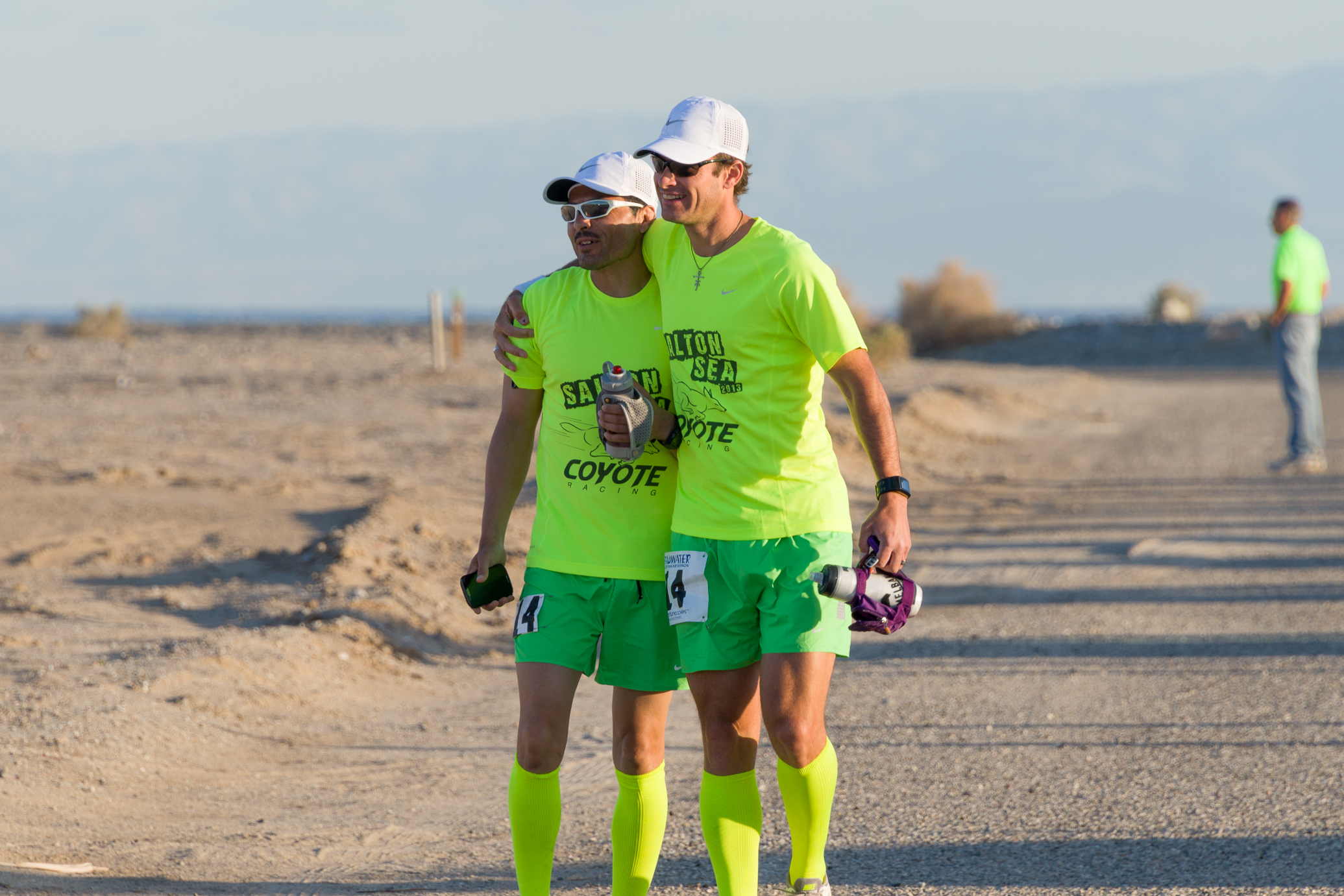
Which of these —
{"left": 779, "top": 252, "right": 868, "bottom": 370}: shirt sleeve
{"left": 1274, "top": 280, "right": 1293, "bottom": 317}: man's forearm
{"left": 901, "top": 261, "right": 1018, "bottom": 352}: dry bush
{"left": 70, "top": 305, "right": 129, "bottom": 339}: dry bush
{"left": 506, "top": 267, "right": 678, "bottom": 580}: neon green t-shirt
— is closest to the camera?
{"left": 779, "top": 252, "right": 868, "bottom": 370}: shirt sleeve

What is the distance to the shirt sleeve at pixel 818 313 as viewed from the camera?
3.27 metres

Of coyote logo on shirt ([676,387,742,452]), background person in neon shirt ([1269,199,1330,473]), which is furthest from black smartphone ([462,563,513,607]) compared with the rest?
background person in neon shirt ([1269,199,1330,473])

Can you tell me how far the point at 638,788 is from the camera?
3523mm

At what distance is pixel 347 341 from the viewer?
36562 millimetres

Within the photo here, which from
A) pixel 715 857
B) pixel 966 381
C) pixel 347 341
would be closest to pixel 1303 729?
pixel 715 857

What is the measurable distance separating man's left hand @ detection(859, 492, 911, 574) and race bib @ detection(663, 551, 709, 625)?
0.39 m

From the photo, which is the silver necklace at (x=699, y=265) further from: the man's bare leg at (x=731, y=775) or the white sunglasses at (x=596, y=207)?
the man's bare leg at (x=731, y=775)

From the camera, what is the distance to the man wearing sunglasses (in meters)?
3.32

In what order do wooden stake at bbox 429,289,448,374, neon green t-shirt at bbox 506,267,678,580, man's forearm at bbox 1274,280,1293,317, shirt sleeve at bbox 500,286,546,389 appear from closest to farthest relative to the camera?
neon green t-shirt at bbox 506,267,678,580, shirt sleeve at bbox 500,286,546,389, man's forearm at bbox 1274,280,1293,317, wooden stake at bbox 429,289,448,374

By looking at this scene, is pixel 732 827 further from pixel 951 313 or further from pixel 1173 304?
pixel 1173 304

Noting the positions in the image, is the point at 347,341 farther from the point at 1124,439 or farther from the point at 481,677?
the point at 481,677

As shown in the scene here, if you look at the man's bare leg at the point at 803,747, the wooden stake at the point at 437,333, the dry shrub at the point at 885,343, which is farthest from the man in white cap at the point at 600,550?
the dry shrub at the point at 885,343

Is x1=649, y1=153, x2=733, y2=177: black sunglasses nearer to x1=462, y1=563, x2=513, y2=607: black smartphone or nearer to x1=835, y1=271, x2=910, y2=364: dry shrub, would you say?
x1=462, y1=563, x2=513, y2=607: black smartphone

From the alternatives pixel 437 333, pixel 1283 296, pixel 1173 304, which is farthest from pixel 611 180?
pixel 1173 304
